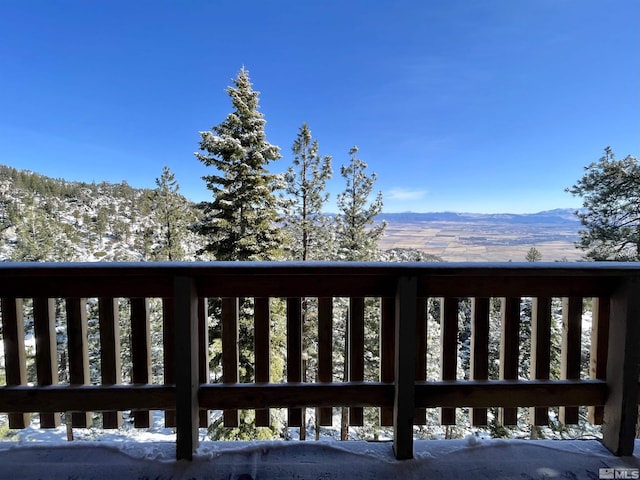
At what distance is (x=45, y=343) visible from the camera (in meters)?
1.43

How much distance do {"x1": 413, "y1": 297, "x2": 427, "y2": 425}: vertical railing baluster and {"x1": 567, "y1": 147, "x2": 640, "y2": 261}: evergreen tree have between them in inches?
336

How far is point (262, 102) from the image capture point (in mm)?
9352

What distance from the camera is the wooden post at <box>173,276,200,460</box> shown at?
130 cm

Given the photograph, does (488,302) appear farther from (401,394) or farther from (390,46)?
(390,46)

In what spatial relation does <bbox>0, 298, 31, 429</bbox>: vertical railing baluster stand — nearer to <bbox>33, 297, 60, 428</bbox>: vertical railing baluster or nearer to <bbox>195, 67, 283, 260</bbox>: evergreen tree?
<bbox>33, 297, 60, 428</bbox>: vertical railing baluster

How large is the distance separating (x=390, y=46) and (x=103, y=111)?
1716 centimetres

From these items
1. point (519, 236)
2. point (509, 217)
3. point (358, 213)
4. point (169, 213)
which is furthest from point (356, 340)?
point (169, 213)

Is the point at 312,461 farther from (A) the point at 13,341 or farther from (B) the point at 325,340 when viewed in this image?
Answer: (A) the point at 13,341

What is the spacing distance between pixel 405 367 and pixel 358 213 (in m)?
11.4

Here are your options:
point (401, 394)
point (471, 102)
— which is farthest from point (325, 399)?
point (471, 102)

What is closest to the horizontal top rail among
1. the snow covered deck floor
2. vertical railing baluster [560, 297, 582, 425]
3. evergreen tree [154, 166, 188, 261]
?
vertical railing baluster [560, 297, 582, 425]

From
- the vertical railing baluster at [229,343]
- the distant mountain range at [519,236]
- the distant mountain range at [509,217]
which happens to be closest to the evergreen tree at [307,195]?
the distant mountain range at [509,217]

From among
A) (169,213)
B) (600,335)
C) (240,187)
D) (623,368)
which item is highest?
(240,187)
